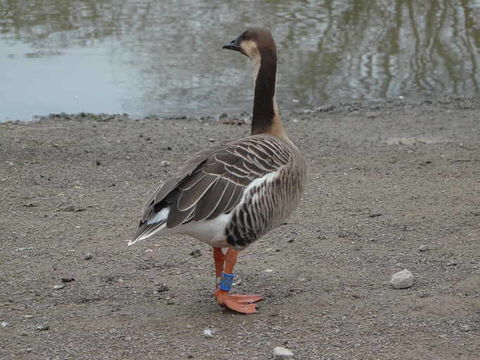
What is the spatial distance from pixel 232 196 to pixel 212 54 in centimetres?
771

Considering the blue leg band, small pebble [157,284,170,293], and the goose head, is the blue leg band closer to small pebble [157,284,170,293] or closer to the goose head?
small pebble [157,284,170,293]

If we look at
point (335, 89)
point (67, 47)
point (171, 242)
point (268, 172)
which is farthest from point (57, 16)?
point (268, 172)

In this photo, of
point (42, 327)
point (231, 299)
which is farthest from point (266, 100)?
point (42, 327)

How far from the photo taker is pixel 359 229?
251 inches

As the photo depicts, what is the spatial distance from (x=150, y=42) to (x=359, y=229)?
726 cm

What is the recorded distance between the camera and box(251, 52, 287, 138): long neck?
532 cm

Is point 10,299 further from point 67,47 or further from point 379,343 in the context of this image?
point 67,47

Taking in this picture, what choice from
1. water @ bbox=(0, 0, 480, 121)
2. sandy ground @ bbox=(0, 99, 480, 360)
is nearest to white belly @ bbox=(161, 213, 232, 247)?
sandy ground @ bbox=(0, 99, 480, 360)

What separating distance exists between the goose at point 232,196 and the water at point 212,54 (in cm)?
514

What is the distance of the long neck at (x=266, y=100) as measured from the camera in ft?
17.5

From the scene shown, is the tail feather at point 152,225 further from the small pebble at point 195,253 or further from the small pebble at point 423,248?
the small pebble at point 423,248

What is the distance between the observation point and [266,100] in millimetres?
5387

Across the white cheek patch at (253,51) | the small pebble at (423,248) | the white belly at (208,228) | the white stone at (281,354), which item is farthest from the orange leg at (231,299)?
the small pebble at (423,248)

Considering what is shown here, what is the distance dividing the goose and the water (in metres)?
5.14
